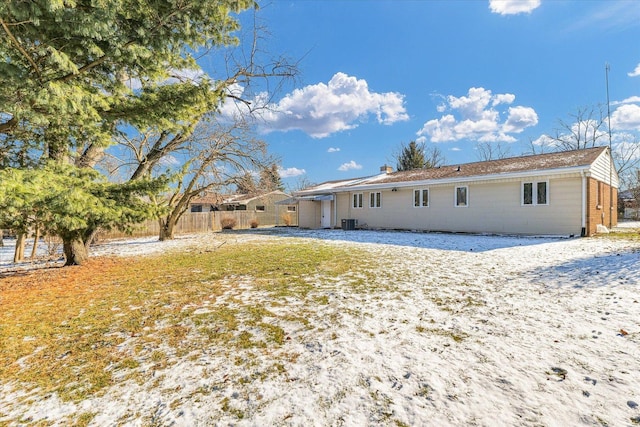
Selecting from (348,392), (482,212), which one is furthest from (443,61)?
(348,392)

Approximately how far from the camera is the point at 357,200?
21188 millimetres

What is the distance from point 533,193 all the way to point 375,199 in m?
8.77

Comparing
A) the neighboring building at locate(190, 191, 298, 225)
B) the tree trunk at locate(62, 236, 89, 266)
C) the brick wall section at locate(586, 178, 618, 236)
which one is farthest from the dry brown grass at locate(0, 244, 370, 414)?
the neighboring building at locate(190, 191, 298, 225)

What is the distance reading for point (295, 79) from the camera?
953 centimetres

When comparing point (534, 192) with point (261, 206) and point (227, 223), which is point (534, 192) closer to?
point (227, 223)

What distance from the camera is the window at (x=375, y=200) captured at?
65.1 feet

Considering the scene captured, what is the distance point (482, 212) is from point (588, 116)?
2486 cm

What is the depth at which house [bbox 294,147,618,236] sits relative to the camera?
12586 millimetres

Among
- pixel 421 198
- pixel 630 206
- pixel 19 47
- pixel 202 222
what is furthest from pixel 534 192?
pixel 630 206

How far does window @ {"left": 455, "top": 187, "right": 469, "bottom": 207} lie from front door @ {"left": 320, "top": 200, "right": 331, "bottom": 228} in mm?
9636

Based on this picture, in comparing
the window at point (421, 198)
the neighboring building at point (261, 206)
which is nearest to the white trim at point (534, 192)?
the window at point (421, 198)

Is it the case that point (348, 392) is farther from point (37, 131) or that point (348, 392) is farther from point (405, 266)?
point (37, 131)

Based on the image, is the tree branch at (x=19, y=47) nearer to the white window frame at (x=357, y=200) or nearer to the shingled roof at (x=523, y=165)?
the shingled roof at (x=523, y=165)

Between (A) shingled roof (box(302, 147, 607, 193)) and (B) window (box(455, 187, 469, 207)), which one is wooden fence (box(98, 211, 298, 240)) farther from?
(B) window (box(455, 187, 469, 207))
